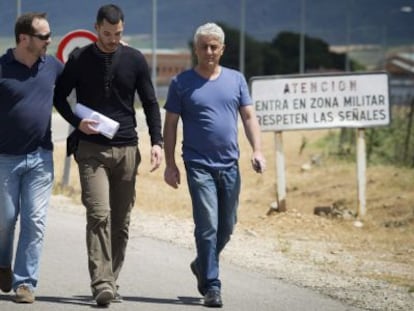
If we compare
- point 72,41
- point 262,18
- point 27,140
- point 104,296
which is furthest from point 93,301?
point 262,18

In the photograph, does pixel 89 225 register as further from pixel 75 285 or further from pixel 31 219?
pixel 75 285

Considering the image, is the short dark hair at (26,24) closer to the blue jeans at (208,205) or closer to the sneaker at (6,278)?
the blue jeans at (208,205)

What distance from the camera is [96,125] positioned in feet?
27.9

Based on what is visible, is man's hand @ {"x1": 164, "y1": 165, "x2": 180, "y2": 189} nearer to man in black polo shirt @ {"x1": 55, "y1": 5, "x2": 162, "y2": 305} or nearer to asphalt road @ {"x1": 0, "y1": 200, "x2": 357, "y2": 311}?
man in black polo shirt @ {"x1": 55, "y1": 5, "x2": 162, "y2": 305}

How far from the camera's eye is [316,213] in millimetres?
15750

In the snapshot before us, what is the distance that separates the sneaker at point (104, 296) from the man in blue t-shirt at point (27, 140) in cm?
47

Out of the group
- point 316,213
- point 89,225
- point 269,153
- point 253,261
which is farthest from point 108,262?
point 269,153

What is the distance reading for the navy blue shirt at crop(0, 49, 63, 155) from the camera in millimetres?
8578

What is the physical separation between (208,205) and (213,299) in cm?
61

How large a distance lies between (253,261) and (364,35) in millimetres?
77979

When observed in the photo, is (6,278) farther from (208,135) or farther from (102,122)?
(208,135)

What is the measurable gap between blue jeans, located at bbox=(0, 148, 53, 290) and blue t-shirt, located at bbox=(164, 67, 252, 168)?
93 cm

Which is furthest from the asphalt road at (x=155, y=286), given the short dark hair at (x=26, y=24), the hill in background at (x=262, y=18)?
the hill in background at (x=262, y=18)

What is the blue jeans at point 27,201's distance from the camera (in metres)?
8.67
